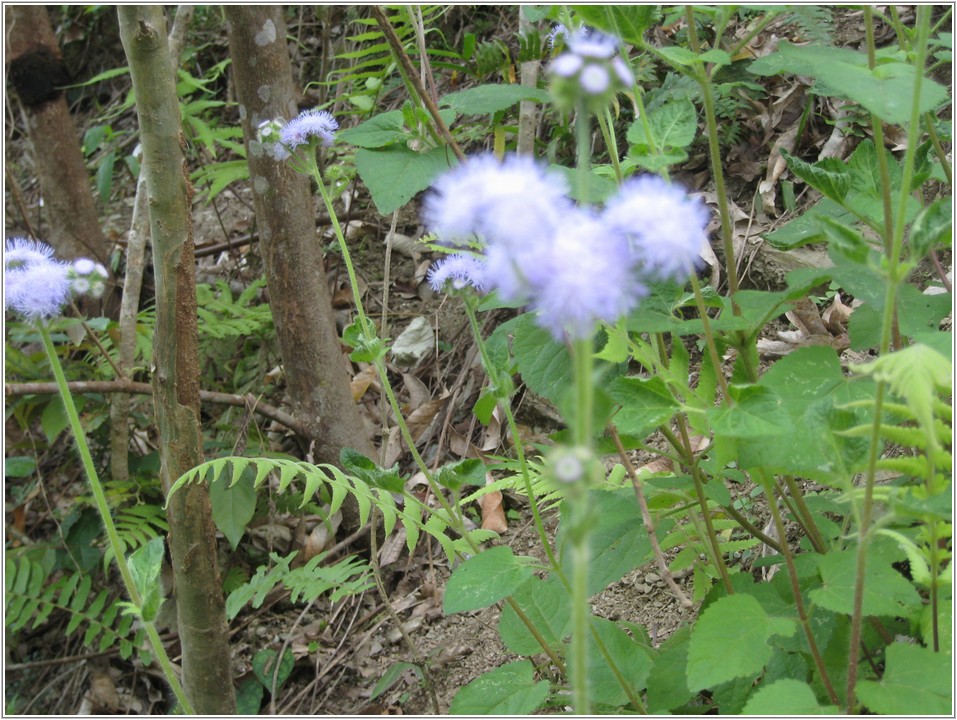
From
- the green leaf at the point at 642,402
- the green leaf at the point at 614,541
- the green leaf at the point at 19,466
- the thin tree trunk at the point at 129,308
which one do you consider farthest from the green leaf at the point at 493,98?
the green leaf at the point at 19,466

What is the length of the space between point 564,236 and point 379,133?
0.93 meters

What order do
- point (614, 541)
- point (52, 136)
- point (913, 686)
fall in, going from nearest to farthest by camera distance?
point (913, 686)
point (614, 541)
point (52, 136)

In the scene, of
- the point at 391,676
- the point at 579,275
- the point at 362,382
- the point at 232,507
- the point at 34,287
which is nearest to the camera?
the point at 579,275

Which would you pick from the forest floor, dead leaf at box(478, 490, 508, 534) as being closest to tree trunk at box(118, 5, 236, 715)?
the forest floor

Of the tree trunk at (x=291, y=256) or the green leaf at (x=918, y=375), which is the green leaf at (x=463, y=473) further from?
the tree trunk at (x=291, y=256)

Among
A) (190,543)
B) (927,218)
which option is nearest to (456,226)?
(927,218)

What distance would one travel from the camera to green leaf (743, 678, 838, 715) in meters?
0.99

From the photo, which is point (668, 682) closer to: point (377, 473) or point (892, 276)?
point (377, 473)

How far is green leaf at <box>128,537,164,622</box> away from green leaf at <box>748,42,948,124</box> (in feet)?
3.79

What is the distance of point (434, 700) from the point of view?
210 cm

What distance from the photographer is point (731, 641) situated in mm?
1094

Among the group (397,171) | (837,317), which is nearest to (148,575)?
(397,171)

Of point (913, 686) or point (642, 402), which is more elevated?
point (642, 402)

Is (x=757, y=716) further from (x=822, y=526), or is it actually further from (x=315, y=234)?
(x=315, y=234)
